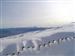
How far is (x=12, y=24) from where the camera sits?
183 cm

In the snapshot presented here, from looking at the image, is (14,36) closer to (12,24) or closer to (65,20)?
(12,24)

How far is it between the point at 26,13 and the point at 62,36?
576 mm

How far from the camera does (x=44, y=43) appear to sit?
74.5 inches

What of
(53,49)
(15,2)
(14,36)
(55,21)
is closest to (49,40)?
(53,49)

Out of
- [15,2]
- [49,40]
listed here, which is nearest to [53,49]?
[49,40]

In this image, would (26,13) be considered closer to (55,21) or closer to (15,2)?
(15,2)

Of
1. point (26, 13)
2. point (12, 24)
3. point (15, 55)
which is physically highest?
point (26, 13)

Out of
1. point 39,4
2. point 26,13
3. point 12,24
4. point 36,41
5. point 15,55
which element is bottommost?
point 15,55

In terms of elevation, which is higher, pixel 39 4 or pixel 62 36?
pixel 39 4

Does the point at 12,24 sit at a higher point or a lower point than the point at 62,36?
higher

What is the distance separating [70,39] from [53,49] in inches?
10.6

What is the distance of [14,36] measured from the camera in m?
1.85

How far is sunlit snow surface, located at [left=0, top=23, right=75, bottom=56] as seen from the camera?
1.85 metres

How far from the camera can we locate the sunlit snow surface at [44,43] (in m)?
1.85
